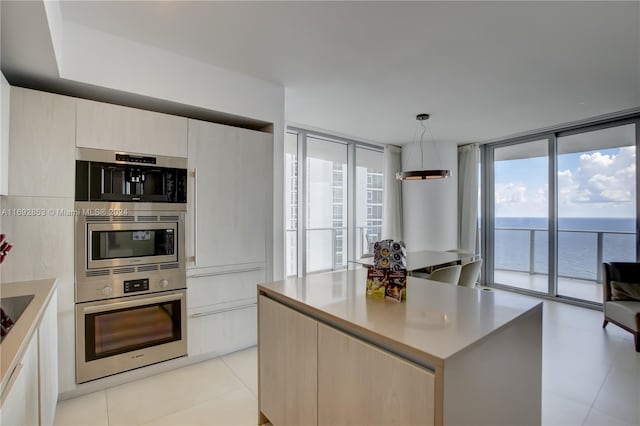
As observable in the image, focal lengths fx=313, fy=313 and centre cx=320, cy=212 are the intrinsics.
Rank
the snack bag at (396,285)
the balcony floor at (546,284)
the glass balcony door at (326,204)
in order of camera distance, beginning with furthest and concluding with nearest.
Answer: the glass balcony door at (326,204)
the balcony floor at (546,284)
the snack bag at (396,285)

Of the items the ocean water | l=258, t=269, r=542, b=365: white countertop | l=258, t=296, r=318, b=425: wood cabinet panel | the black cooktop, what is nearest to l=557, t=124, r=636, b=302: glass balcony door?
the ocean water

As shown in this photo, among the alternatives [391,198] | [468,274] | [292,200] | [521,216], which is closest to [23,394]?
[468,274]

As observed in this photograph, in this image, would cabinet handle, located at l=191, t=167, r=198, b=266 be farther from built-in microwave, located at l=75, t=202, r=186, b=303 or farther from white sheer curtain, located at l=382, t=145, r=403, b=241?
white sheer curtain, located at l=382, t=145, r=403, b=241

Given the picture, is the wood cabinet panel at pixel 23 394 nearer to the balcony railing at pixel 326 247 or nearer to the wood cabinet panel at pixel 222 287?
the wood cabinet panel at pixel 222 287

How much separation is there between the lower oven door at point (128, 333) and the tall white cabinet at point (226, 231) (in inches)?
5.2

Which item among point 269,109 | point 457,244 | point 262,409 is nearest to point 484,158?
point 457,244

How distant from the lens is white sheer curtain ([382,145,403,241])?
5.71 meters

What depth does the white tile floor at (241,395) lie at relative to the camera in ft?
6.61

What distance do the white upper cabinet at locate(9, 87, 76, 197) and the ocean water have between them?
6.03 m

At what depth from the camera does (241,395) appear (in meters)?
2.28

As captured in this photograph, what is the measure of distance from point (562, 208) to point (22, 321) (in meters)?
6.03

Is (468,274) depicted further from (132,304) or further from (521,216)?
(132,304)

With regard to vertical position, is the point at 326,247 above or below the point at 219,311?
above

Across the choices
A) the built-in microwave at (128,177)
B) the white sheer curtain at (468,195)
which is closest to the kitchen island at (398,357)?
the built-in microwave at (128,177)
